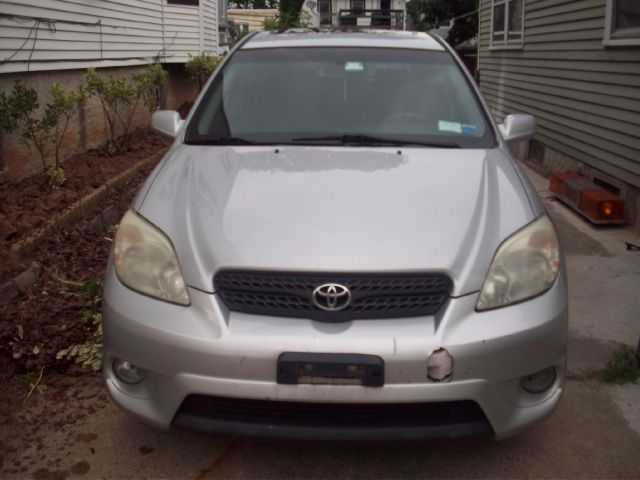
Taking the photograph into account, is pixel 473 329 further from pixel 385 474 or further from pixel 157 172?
pixel 157 172

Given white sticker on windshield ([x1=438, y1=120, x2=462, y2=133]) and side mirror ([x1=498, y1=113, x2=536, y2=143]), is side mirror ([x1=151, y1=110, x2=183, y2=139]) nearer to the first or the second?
white sticker on windshield ([x1=438, y1=120, x2=462, y2=133])

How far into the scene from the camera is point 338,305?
8.02 feet

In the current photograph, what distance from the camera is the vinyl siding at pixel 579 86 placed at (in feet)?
21.3

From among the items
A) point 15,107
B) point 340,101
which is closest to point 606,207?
point 340,101

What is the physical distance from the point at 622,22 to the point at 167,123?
501 centimetres

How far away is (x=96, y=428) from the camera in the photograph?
3100 millimetres

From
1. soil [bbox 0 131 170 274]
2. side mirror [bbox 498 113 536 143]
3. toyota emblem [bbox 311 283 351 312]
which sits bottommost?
soil [bbox 0 131 170 274]

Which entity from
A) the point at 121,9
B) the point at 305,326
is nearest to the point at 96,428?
the point at 305,326

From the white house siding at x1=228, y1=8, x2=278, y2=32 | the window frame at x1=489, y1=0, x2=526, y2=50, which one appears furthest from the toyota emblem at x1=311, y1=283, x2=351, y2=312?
the white house siding at x1=228, y1=8, x2=278, y2=32

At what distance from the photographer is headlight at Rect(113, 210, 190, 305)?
2.57 m

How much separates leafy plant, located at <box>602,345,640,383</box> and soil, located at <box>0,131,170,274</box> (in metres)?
3.61

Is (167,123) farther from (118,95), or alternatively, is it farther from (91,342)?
(118,95)

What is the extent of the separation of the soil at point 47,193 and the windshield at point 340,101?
6.27 ft

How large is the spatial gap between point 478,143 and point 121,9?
843 cm
